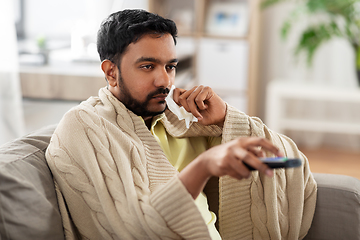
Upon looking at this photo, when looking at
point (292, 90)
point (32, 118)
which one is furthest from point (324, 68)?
point (32, 118)

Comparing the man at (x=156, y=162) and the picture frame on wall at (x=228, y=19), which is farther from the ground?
the picture frame on wall at (x=228, y=19)

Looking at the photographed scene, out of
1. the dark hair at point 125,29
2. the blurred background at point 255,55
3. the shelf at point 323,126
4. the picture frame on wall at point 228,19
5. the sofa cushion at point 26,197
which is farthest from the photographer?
the picture frame on wall at point 228,19

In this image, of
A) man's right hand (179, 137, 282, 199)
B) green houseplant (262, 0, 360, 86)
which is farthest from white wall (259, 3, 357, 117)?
man's right hand (179, 137, 282, 199)

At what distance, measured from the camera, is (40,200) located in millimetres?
977

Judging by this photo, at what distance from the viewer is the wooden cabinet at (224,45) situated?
3.74 metres

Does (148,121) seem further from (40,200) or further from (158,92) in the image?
(40,200)

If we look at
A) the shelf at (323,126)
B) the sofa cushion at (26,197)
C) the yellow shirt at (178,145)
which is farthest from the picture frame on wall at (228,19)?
the sofa cushion at (26,197)

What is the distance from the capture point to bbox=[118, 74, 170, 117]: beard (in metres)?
1.20

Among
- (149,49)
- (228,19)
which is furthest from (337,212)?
(228,19)

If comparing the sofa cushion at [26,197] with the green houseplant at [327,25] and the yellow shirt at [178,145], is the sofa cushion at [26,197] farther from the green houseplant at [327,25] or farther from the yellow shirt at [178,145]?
the green houseplant at [327,25]

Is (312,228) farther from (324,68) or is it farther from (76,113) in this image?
(324,68)

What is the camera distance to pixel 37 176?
1.02 metres

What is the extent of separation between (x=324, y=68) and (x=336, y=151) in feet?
2.61

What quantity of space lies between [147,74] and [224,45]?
272 centimetres
